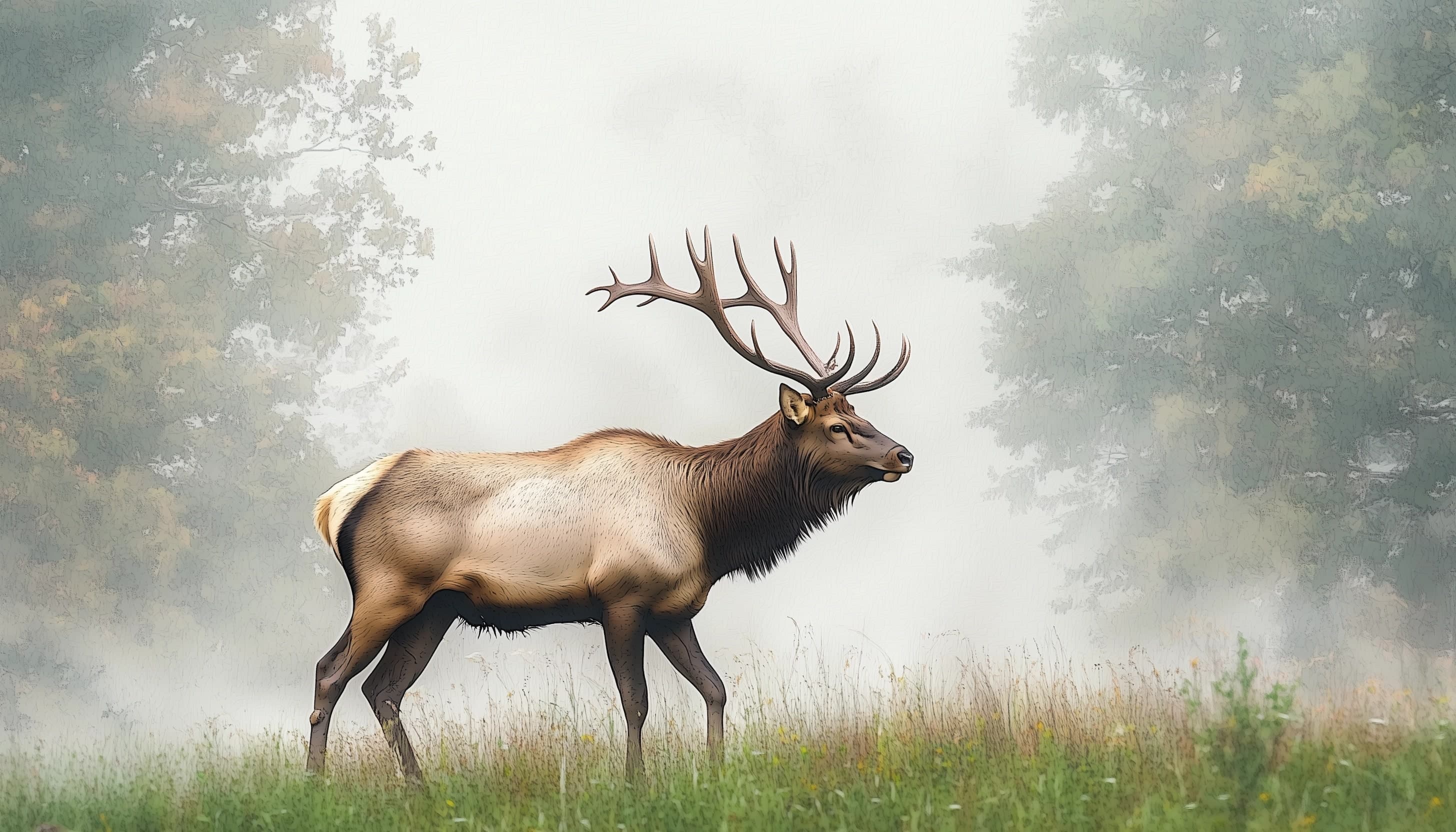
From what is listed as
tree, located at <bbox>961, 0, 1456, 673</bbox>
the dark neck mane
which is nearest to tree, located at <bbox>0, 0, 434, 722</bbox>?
tree, located at <bbox>961, 0, 1456, 673</bbox>

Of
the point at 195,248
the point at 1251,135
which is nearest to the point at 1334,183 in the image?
the point at 1251,135

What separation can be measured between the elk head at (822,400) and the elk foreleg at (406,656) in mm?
2024

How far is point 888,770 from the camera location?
6.87 meters

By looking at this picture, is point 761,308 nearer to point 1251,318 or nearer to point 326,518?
point 326,518

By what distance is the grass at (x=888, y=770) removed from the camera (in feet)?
19.9

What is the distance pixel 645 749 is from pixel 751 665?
1079 millimetres

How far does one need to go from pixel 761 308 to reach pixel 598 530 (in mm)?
1698

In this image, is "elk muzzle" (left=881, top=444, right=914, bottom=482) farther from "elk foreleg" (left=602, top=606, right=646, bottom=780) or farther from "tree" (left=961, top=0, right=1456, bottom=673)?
"tree" (left=961, top=0, right=1456, bottom=673)

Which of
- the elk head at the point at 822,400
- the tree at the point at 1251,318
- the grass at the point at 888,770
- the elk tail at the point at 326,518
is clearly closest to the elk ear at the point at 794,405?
the elk head at the point at 822,400

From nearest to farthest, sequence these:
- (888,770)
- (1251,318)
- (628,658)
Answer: (888,770) < (628,658) < (1251,318)

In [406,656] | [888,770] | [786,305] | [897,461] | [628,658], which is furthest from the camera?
[786,305]

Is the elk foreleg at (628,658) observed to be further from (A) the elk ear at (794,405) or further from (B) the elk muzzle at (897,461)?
(B) the elk muzzle at (897,461)

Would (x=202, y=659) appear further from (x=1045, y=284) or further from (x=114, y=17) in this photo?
(x=1045, y=284)

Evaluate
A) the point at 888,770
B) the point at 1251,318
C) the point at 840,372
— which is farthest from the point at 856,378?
the point at 1251,318
